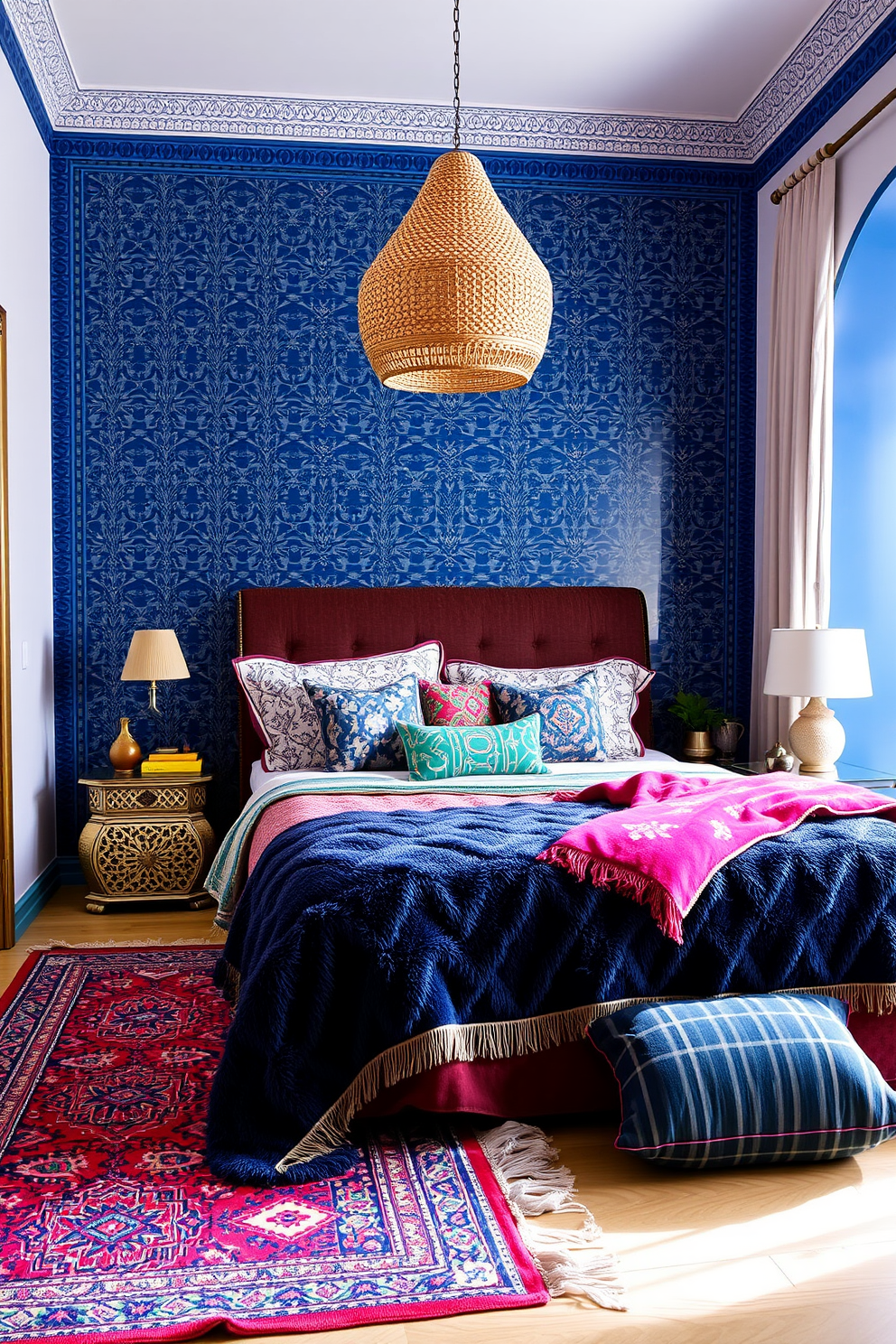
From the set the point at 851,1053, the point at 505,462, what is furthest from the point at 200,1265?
the point at 505,462

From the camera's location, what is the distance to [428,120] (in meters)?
4.82

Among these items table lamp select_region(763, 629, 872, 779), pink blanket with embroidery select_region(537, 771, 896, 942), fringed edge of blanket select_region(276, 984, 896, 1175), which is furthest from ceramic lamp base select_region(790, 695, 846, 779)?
fringed edge of blanket select_region(276, 984, 896, 1175)

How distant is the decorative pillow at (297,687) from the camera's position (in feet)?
13.9

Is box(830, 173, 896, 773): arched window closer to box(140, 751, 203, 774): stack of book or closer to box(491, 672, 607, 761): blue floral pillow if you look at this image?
box(491, 672, 607, 761): blue floral pillow

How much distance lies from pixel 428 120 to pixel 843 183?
5.91ft

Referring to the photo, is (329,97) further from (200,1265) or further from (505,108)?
(200,1265)

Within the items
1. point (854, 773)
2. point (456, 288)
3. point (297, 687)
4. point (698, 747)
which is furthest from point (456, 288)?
point (698, 747)

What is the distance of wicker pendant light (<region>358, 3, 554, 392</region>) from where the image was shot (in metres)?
2.62

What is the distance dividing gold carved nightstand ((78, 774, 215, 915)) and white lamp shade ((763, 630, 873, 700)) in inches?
94.5

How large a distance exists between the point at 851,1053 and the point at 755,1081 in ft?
0.76

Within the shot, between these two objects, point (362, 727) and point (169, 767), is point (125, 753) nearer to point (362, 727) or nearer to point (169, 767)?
point (169, 767)

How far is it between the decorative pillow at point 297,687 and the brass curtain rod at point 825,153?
2.47 metres

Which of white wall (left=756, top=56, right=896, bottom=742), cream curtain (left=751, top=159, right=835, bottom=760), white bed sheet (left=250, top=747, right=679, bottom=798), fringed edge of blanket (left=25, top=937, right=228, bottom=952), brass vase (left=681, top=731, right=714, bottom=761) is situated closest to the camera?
white bed sheet (left=250, top=747, right=679, bottom=798)

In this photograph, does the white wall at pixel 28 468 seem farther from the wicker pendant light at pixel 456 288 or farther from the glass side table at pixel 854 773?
the glass side table at pixel 854 773
